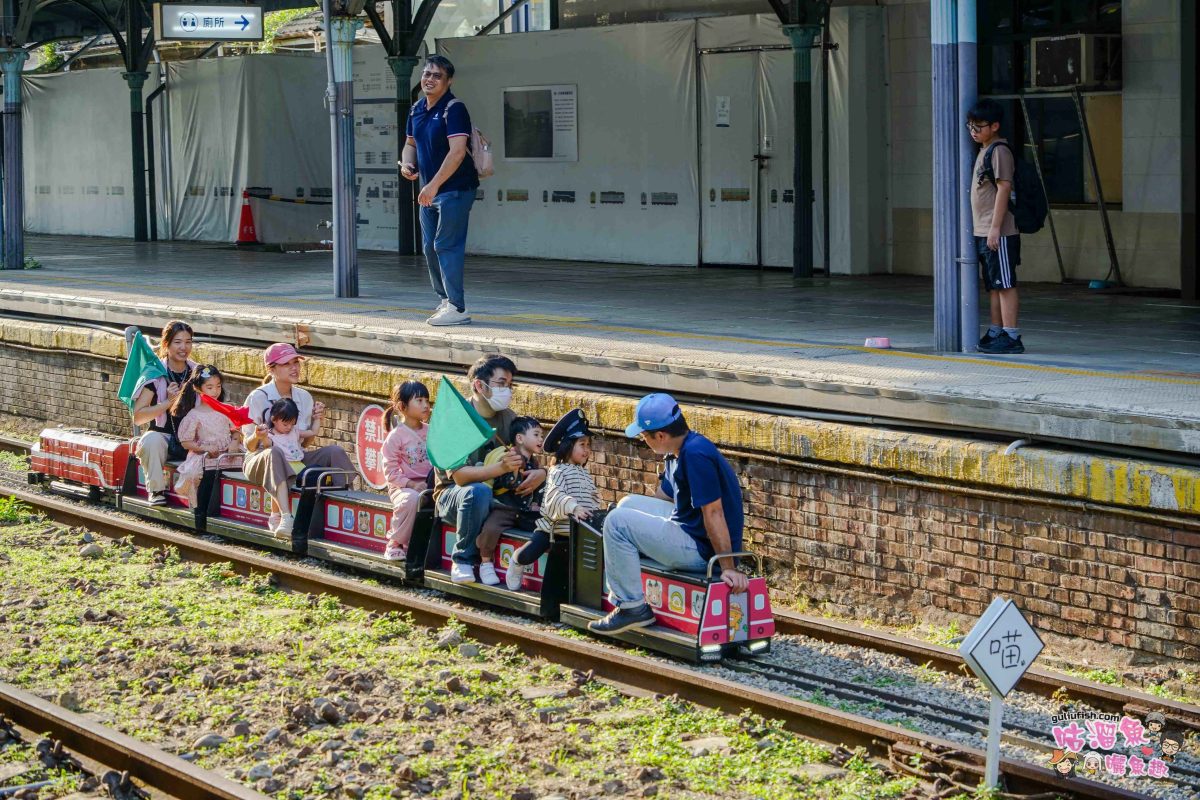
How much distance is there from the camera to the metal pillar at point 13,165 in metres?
21.4

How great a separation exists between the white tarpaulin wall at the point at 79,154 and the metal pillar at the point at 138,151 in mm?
734

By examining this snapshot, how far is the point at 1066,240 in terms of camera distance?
55.5ft

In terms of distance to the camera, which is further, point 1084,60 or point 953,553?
point 1084,60

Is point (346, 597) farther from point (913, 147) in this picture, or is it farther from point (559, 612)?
point (913, 147)

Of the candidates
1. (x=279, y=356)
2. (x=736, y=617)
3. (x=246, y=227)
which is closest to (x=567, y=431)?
(x=736, y=617)

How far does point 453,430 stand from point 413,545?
3.52 ft

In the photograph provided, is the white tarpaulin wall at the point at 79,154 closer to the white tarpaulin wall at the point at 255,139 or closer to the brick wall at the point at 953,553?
the white tarpaulin wall at the point at 255,139

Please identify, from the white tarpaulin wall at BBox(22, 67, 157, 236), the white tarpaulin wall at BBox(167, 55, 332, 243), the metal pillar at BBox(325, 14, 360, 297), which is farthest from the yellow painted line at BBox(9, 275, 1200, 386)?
the white tarpaulin wall at BBox(22, 67, 157, 236)

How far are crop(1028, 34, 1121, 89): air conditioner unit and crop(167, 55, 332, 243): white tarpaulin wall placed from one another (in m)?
15.0

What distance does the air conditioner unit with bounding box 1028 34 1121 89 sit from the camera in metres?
16.0

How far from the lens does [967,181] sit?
1106 centimetres

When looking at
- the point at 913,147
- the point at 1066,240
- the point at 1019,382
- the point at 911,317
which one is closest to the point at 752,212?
the point at 913,147

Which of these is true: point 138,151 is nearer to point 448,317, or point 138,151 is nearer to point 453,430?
point 448,317

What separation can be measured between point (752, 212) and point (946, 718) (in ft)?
41.5
